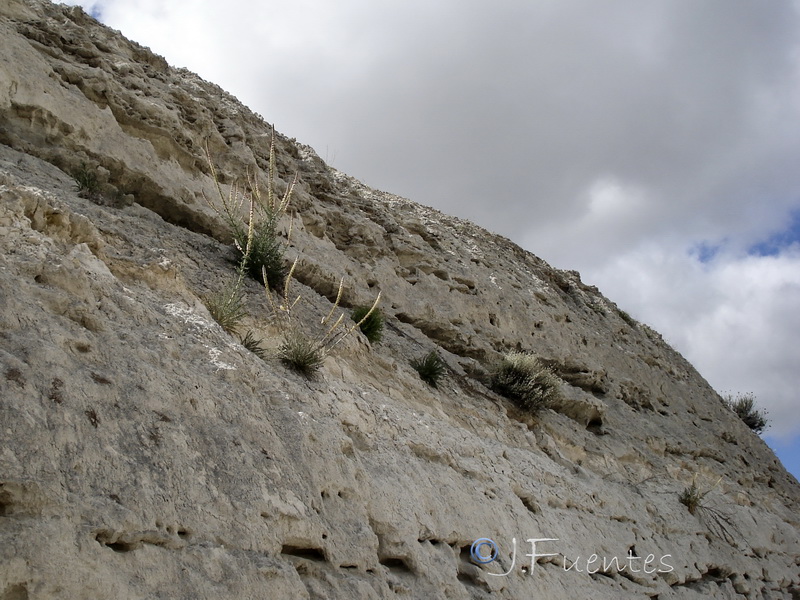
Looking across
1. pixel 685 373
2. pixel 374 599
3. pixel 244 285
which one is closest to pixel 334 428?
pixel 374 599

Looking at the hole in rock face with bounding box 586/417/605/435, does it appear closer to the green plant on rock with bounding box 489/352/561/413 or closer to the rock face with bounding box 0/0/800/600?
the rock face with bounding box 0/0/800/600

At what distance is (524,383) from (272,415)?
5.12m

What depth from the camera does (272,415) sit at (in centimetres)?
422

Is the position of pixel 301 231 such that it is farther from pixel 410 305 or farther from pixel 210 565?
pixel 210 565

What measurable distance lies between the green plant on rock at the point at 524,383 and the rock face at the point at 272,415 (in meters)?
0.26

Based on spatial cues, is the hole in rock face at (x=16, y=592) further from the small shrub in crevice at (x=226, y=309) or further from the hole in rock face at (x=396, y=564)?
the small shrub in crevice at (x=226, y=309)

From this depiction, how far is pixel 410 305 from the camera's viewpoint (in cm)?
940

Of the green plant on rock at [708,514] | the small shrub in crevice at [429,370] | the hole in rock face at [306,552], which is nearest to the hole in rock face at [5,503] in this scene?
the hole in rock face at [306,552]

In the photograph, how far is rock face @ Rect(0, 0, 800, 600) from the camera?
9.50 ft

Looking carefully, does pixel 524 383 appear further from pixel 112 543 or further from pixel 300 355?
pixel 112 543

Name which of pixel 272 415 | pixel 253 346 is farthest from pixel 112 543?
pixel 253 346

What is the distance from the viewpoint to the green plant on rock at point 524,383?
8.57 m

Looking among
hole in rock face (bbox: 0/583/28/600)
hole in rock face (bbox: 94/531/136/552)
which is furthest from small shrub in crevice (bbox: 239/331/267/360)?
hole in rock face (bbox: 0/583/28/600)

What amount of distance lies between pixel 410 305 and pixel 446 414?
2.79 m
